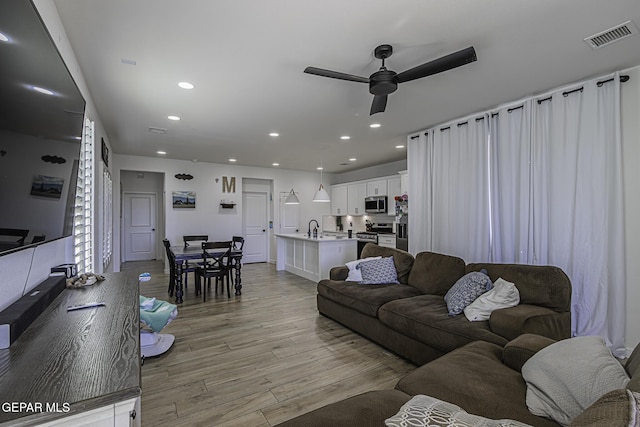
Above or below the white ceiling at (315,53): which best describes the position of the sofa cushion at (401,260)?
below

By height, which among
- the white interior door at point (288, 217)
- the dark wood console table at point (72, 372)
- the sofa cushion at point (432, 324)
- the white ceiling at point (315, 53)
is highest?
the white ceiling at point (315, 53)

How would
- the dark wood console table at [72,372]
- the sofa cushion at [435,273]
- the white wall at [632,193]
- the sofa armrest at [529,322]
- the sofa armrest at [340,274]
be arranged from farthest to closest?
1. the sofa armrest at [340,274]
2. the sofa cushion at [435,273]
3. the white wall at [632,193]
4. the sofa armrest at [529,322]
5. the dark wood console table at [72,372]

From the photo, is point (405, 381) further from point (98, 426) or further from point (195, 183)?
point (195, 183)

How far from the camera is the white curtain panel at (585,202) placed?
2.92 metres

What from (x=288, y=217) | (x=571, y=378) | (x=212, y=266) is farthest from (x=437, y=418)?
(x=288, y=217)

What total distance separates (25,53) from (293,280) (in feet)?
18.3

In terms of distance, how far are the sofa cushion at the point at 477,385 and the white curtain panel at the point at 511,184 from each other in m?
2.10

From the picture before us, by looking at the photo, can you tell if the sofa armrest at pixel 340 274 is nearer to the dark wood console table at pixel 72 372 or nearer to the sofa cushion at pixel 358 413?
the sofa cushion at pixel 358 413

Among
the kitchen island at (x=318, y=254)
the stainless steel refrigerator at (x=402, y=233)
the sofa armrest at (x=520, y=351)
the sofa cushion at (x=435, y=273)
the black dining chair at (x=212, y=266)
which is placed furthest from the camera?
the stainless steel refrigerator at (x=402, y=233)

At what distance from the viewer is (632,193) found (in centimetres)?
288

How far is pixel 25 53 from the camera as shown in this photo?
3.71ft

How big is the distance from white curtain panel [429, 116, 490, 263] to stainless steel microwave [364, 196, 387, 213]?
2.64 meters

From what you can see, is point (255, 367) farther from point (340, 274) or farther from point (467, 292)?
point (467, 292)

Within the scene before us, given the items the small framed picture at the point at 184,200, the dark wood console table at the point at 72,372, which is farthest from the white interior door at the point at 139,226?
the dark wood console table at the point at 72,372
